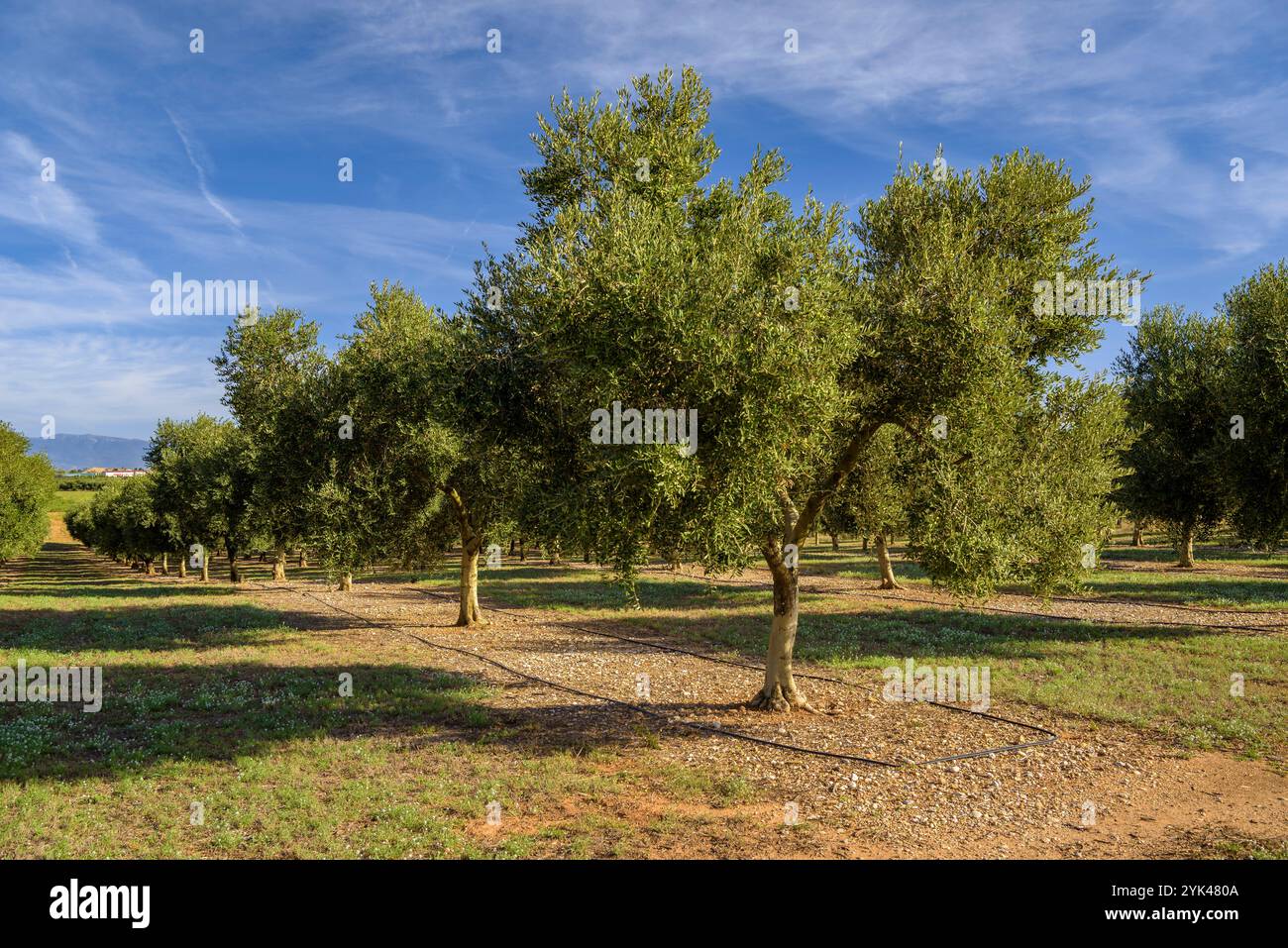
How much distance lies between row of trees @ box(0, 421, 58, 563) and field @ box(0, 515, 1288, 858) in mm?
42347

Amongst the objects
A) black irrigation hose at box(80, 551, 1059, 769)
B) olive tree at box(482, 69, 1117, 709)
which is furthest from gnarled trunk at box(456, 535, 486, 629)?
olive tree at box(482, 69, 1117, 709)

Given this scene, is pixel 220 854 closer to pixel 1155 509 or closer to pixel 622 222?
pixel 622 222

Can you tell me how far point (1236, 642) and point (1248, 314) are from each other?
15613 millimetres

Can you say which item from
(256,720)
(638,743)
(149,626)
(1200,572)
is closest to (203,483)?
(149,626)

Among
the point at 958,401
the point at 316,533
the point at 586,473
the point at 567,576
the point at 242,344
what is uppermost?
the point at 242,344

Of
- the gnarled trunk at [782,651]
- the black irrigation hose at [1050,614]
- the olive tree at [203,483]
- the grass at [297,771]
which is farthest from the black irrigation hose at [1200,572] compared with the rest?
the olive tree at [203,483]

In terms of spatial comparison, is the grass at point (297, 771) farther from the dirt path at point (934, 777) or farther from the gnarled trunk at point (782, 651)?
the gnarled trunk at point (782, 651)

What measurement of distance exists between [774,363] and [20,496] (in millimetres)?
88298

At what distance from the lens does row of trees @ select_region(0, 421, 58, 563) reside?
230ft

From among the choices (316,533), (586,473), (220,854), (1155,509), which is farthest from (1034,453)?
(1155,509)

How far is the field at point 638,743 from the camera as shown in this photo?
13.2 meters

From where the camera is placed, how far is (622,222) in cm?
1662

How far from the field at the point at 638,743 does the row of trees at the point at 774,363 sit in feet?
14.6

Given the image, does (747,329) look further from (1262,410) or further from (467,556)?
(1262,410)
